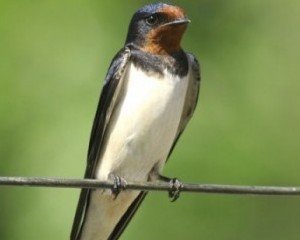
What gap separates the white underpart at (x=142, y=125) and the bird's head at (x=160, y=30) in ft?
0.41

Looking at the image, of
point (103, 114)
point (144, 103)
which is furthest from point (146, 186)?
point (103, 114)

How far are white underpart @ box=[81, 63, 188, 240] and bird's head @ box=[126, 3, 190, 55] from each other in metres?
0.12

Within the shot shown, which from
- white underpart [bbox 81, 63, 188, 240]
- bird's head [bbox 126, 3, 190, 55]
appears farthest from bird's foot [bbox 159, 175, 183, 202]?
bird's head [bbox 126, 3, 190, 55]

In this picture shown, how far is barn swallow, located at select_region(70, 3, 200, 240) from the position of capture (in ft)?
14.1

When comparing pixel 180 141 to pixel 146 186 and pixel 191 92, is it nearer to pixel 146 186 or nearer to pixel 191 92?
pixel 191 92

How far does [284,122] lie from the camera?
17.0 ft

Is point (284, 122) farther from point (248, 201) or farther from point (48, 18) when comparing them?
point (48, 18)

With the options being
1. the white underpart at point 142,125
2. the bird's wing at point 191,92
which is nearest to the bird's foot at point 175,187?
the white underpart at point 142,125

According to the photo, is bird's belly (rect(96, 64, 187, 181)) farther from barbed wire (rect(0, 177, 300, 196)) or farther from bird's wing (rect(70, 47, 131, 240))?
barbed wire (rect(0, 177, 300, 196))

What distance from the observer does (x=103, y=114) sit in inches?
173

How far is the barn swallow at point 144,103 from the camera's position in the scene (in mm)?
4289

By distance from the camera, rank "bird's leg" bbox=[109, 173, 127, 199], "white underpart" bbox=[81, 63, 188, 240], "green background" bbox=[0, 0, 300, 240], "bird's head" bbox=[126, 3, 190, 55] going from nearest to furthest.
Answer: "bird's leg" bbox=[109, 173, 127, 199] < "white underpart" bbox=[81, 63, 188, 240] < "bird's head" bbox=[126, 3, 190, 55] < "green background" bbox=[0, 0, 300, 240]

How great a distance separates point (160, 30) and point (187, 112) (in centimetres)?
30

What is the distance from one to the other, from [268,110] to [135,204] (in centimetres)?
84
